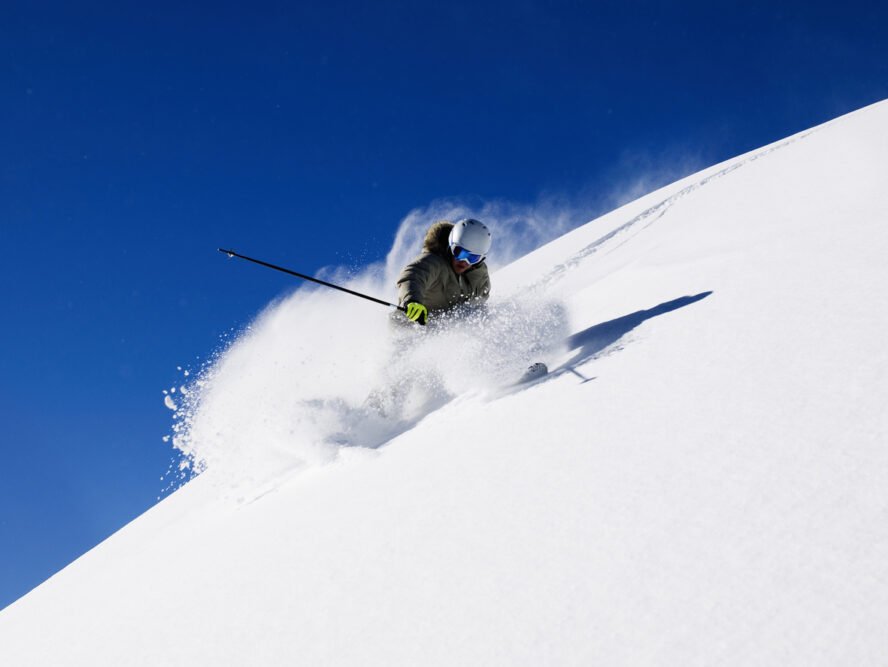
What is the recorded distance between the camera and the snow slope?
1.15 meters

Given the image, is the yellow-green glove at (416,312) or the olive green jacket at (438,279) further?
the olive green jacket at (438,279)

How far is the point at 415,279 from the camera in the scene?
3.96 metres

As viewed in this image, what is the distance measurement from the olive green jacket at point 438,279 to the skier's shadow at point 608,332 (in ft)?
3.51

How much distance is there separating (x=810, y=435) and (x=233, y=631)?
5.53ft

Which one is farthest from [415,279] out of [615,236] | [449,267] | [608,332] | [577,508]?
[615,236]

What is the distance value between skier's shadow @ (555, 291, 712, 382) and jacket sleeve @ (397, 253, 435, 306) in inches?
42.3

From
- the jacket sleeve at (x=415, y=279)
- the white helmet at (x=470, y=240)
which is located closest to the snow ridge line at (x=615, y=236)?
the white helmet at (x=470, y=240)

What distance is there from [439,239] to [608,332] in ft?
5.26

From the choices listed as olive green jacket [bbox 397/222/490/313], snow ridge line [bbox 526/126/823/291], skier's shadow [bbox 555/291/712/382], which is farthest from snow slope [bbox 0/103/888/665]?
snow ridge line [bbox 526/126/823/291]

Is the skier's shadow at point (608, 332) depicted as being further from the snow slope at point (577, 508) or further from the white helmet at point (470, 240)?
the white helmet at point (470, 240)

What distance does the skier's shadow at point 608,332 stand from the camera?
3.07 m

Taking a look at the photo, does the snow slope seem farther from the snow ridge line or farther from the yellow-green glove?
the snow ridge line

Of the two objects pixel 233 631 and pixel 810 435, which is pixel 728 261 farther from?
pixel 233 631

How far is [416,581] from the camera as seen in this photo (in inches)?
59.9
